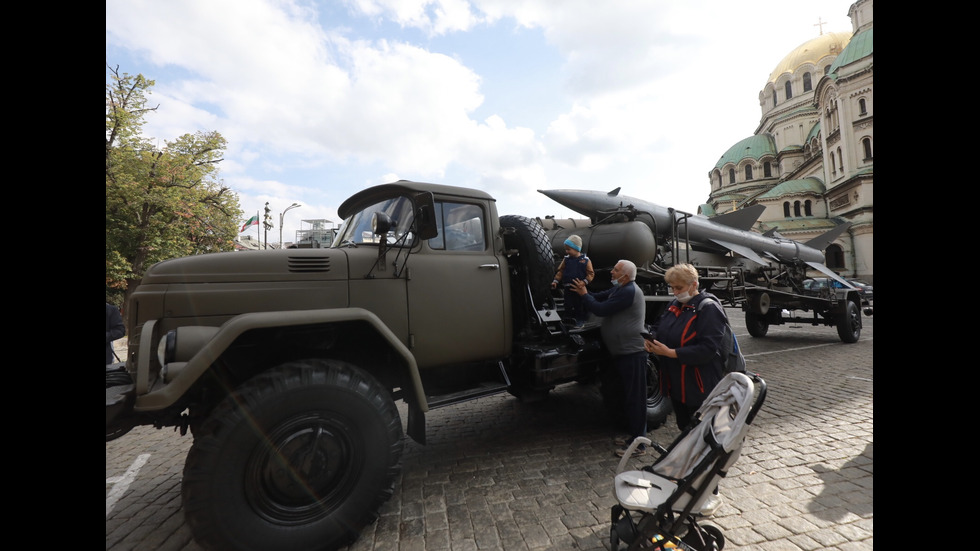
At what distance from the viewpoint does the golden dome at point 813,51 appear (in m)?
48.6

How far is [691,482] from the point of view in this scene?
2.29 meters

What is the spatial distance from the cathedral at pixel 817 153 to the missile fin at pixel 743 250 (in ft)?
75.4

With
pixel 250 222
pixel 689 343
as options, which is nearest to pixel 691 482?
pixel 689 343

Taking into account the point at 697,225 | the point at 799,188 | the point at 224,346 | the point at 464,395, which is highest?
the point at 799,188

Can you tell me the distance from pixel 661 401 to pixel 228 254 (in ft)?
15.0

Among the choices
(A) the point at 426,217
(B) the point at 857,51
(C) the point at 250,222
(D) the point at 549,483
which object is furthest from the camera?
(B) the point at 857,51

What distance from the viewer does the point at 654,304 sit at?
5570 mm

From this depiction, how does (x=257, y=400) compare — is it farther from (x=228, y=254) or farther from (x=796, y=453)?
(x=796, y=453)

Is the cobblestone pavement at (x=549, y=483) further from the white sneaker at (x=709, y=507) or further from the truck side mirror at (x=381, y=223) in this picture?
the truck side mirror at (x=381, y=223)

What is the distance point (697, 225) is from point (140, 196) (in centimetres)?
1913

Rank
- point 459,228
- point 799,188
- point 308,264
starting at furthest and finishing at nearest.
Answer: point 799,188
point 459,228
point 308,264

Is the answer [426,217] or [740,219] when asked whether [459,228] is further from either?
[740,219]

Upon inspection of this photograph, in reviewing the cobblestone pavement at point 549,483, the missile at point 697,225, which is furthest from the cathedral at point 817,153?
the cobblestone pavement at point 549,483

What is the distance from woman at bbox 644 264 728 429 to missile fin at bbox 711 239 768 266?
21.7ft
